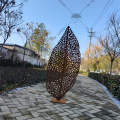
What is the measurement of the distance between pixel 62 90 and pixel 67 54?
1121 mm

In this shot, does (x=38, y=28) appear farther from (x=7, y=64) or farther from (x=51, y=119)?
(x=51, y=119)

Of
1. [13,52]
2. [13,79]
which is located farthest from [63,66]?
[13,52]

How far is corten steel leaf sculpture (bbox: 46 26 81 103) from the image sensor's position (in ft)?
11.2

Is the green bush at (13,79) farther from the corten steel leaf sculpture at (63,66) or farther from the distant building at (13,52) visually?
the distant building at (13,52)

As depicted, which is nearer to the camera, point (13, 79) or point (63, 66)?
point (63, 66)

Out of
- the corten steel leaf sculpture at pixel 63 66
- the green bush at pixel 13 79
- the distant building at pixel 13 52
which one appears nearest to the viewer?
the corten steel leaf sculpture at pixel 63 66

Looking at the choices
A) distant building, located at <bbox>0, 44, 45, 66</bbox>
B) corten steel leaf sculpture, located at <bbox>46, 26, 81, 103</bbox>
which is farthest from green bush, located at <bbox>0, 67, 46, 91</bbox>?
distant building, located at <bbox>0, 44, 45, 66</bbox>

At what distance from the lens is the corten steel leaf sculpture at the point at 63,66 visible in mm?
3410

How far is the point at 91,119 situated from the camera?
2.44m

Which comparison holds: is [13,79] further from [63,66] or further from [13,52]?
[13,52]

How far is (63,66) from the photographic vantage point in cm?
340

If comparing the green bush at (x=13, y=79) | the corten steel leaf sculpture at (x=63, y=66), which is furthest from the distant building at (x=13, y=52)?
the corten steel leaf sculpture at (x=63, y=66)

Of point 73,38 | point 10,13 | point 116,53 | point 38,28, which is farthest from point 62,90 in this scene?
point 38,28

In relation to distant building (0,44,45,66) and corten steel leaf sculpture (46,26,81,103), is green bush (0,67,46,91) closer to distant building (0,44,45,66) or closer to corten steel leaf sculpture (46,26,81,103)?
corten steel leaf sculpture (46,26,81,103)
